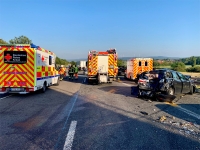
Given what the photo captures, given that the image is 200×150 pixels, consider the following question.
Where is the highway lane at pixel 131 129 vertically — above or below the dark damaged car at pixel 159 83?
below

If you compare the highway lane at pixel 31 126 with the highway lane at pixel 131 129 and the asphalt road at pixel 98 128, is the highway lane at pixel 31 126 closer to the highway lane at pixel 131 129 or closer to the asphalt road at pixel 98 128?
the asphalt road at pixel 98 128

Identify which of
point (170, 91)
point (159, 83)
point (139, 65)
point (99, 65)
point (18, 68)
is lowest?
point (170, 91)

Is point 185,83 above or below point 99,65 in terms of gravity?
below

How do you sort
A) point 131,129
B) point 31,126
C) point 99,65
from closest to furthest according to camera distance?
point 131,129, point 31,126, point 99,65

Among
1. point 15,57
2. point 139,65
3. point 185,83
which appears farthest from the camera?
point 139,65

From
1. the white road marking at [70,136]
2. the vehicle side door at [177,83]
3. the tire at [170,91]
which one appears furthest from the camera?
the vehicle side door at [177,83]

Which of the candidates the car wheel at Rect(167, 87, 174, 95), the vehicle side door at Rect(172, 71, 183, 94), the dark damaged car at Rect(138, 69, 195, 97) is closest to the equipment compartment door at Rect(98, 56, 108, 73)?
the dark damaged car at Rect(138, 69, 195, 97)

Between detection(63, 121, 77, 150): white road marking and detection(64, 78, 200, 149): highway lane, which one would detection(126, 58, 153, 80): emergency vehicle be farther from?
detection(63, 121, 77, 150): white road marking

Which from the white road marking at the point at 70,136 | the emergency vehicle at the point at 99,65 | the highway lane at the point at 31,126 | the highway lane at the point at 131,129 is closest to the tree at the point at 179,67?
the emergency vehicle at the point at 99,65

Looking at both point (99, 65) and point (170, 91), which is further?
point (99, 65)

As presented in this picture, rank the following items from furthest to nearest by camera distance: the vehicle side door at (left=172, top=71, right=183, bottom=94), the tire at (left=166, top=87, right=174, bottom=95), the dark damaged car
→ 1. the vehicle side door at (left=172, top=71, right=183, bottom=94)
2. the tire at (left=166, top=87, right=174, bottom=95)
3. the dark damaged car

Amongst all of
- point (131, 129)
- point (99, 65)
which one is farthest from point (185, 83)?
point (99, 65)

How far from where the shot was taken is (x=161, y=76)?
8.87m

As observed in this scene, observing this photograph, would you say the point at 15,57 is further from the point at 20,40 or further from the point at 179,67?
the point at 179,67
